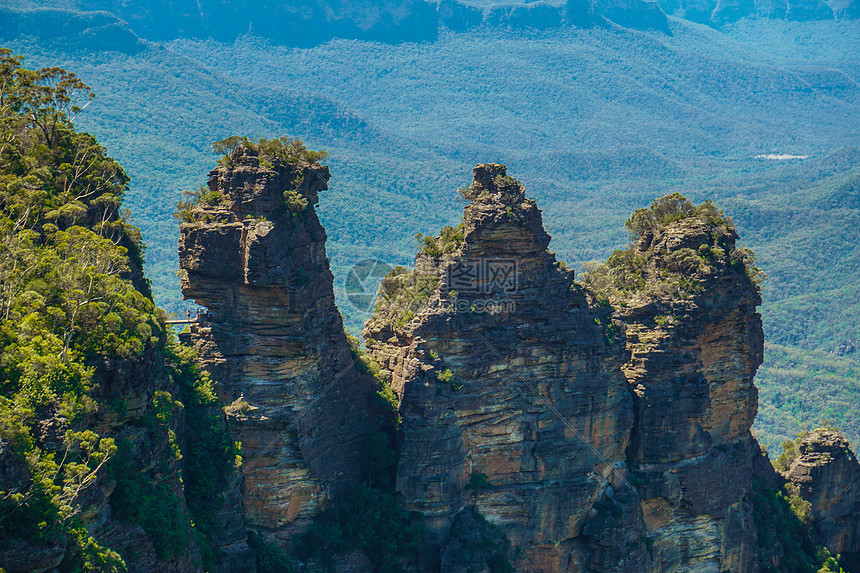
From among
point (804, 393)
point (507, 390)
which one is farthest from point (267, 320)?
point (804, 393)

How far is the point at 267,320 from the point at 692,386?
72.1 ft

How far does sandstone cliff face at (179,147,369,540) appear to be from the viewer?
47.0m

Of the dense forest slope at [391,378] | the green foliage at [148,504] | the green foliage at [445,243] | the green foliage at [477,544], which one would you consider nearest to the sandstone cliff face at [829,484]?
the dense forest slope at [391,378]

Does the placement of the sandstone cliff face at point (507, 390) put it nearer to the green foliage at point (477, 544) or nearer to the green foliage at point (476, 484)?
the green foliage at point (476, 484)

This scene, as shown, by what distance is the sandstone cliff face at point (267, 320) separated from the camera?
4700 cm

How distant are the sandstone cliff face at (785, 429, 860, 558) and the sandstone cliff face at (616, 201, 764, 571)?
774 cm

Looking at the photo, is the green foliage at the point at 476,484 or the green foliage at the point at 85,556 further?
the green foliage at the point at 476,484

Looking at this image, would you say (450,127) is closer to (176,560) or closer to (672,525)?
(672,525)

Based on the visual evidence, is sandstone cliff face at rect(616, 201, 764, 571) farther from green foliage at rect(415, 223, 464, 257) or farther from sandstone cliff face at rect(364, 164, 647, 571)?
green foliage at rect(415, 223, 464, 257)

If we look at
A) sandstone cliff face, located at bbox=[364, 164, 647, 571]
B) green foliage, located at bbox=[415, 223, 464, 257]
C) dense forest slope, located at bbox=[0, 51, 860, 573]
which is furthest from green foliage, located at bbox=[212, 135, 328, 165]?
sandstone cliff face, located at bbox=[364, 164, 647, 571]

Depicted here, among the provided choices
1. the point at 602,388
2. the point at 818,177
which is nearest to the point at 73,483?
the point at 602,388

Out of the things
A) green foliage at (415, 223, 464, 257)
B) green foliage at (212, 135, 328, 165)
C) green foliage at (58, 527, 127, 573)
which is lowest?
green foliage at (58, 527, 127, 573)

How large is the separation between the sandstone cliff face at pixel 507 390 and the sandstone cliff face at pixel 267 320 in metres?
4.58

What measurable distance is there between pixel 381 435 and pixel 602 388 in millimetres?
10937
